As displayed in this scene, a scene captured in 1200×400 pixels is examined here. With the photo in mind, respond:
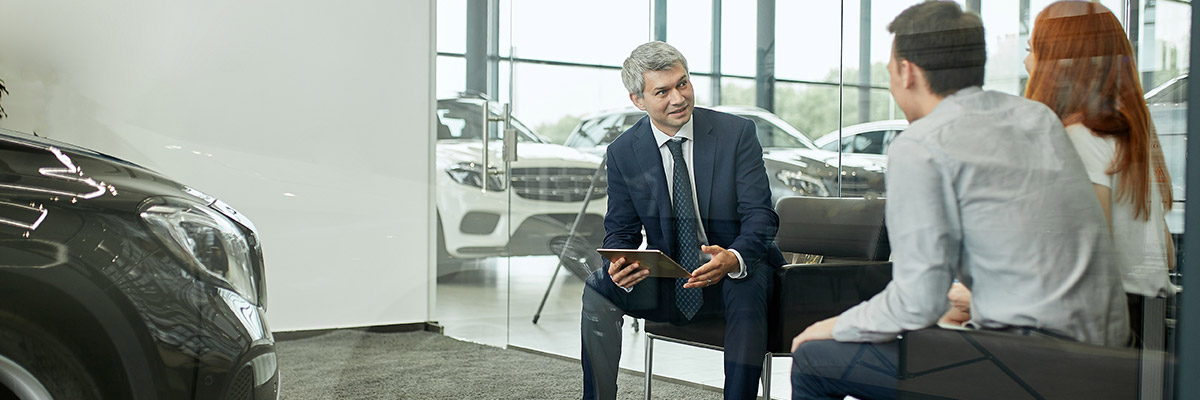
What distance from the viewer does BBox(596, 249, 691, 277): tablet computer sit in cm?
204

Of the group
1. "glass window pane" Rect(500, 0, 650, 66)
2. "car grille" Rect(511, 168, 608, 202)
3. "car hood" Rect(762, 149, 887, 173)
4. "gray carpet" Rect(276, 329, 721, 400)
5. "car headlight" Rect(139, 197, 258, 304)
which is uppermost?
"glass window pane" Rect(500, 0, 650, 66)

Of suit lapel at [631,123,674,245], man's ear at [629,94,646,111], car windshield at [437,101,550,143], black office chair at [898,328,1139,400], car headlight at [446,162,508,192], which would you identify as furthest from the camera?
car headlight at [446,162,508,192]

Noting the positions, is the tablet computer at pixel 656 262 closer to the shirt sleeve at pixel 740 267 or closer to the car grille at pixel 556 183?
the shirt sleeve at pixel 740 267

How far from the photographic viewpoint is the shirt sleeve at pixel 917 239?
5.09 feet

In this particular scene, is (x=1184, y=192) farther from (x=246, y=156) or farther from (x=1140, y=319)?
(x=246, y=156)

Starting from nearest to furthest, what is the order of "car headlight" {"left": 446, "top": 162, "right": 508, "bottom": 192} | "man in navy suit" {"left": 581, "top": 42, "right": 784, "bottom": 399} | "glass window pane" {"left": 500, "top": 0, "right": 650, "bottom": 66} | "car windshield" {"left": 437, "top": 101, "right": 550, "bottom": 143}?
"man in navy suit" {"left": 581, "top": 42, "right": 784, "bottom": 399} → "glass window pane" {"left": 500, "top": 0, "right": 650, "bottom": 66} → "car windshield" {"left": 437, "top": 101, "right": 550, "bottom": 143} → "car headlight" {"left": 446, "top": 162, "right": 508, "bottom": 192}

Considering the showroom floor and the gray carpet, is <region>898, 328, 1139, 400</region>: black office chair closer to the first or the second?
the showroom floor

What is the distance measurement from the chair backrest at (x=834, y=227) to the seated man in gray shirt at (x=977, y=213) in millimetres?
48

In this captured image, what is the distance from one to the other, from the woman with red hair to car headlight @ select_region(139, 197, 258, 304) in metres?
1.32

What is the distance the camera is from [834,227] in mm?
1776

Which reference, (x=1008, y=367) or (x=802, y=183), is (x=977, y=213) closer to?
(x=1008, y=367)

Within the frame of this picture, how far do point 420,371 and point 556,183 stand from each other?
0.81 m

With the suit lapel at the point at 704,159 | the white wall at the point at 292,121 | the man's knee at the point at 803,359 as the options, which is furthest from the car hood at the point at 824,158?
the white wall at the point at 292,121

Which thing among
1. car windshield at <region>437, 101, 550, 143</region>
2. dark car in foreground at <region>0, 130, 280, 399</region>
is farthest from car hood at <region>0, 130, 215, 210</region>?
car windshield at <region>437, 101, 550, 143</region>
